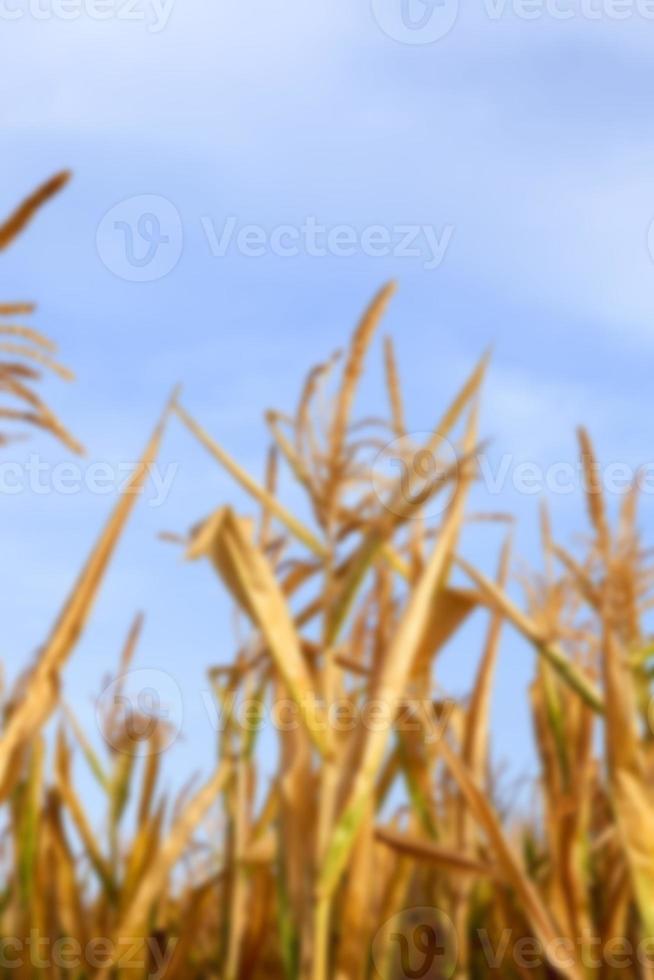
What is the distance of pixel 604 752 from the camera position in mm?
2207

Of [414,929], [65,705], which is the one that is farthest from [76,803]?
[414,929]

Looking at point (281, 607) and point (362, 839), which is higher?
point (281, 607)

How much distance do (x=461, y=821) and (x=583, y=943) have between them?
0.29m

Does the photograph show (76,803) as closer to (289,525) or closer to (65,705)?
(65,705)

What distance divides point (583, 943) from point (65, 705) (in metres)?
1.08

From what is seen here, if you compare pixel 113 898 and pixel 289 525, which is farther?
pixel 113 898

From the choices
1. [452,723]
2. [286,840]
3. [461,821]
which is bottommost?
[286,840]

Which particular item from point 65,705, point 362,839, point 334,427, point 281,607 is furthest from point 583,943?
point 65,705

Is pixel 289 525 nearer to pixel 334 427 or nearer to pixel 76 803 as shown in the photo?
pixel 334 427

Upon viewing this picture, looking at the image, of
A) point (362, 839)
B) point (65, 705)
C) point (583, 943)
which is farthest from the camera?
point (65, 705)

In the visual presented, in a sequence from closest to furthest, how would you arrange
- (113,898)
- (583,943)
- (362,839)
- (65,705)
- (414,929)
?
(362,839), (583,943), (414,929), (113,898), (65,705)

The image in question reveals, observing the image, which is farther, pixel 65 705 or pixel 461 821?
pixel 65 705

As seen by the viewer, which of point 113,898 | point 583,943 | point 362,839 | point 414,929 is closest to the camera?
point 362,839

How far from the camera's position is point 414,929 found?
8.03 feet
